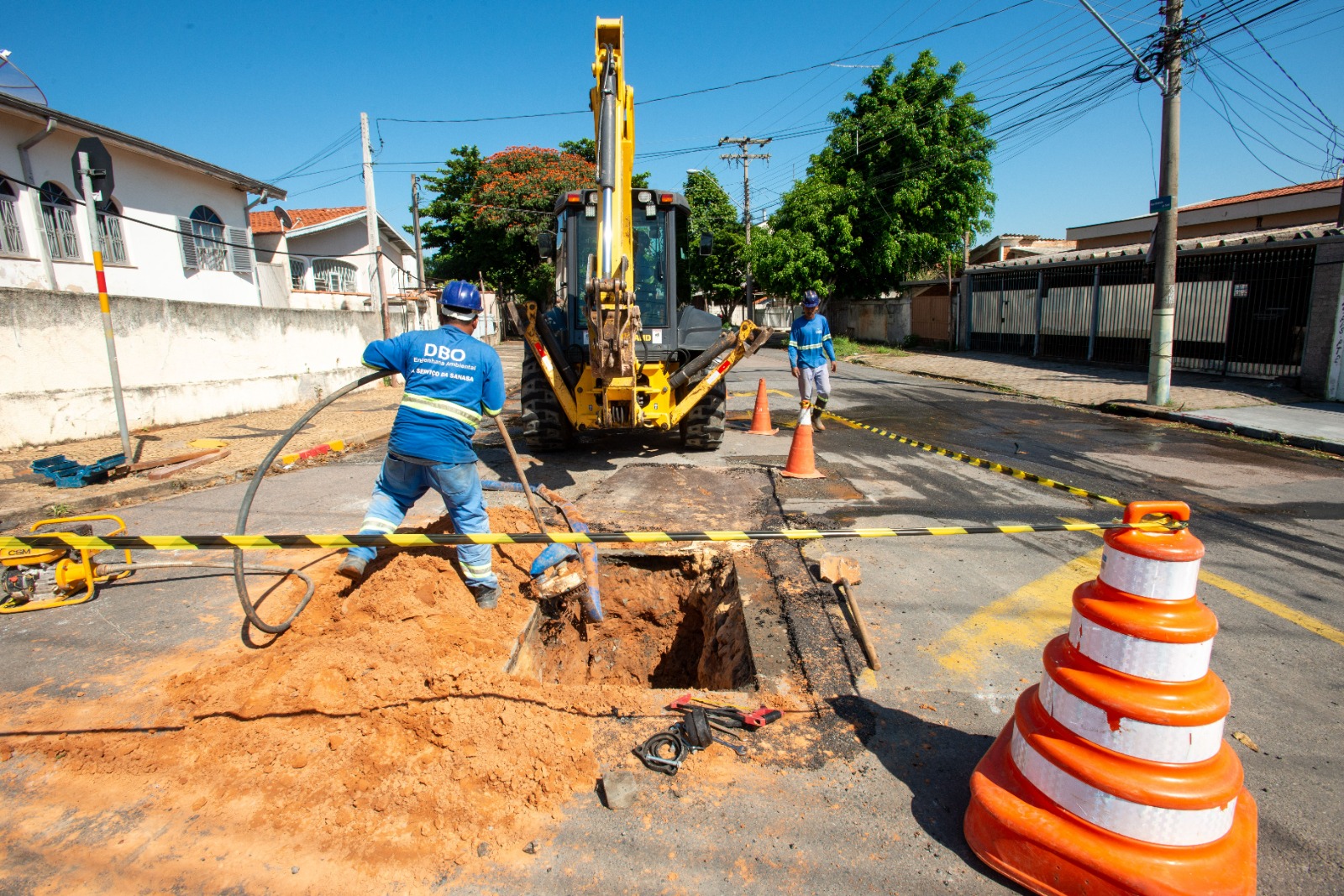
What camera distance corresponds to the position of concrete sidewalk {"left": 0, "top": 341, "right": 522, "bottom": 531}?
21.0ft

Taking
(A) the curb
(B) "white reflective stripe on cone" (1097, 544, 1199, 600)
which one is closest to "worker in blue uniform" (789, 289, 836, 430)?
(A) the curb

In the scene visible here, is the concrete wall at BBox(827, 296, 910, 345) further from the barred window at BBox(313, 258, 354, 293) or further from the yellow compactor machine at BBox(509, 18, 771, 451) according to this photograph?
the yellow compactor machine at BBox(509, 18, 771, 451)

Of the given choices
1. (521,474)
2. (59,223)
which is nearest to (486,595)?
(521,474)

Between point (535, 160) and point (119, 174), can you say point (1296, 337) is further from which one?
point (535, 160)

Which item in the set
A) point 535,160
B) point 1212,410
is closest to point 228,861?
point 1212,410

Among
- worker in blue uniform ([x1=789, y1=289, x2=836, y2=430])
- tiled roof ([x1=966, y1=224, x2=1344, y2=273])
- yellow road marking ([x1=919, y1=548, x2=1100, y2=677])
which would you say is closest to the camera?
yellow road marking ([x1=919, y1=548, x2=1100, y2=677])

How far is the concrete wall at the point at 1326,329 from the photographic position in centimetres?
1147

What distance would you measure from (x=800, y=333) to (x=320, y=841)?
317 inches

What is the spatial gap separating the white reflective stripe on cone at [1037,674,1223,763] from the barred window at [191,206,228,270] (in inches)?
741

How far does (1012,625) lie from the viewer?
3.99 metres

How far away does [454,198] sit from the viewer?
30.9m

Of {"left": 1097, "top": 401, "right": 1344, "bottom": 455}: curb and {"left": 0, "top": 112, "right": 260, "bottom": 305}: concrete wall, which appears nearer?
{"left": 1097, "top": 401, "right": 1344, "bottom": 455}: curb

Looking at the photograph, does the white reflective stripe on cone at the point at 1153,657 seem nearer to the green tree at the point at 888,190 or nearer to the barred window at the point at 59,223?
the barred window at the point at 59,223

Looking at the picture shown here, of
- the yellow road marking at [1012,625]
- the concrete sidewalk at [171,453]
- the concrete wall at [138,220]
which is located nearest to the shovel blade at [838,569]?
the yellow road marking at [1012,625]
